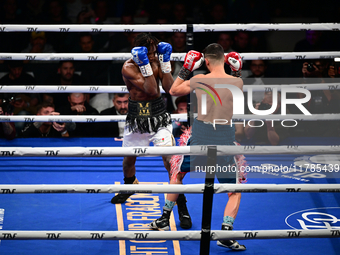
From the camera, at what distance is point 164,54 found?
10.4 feet

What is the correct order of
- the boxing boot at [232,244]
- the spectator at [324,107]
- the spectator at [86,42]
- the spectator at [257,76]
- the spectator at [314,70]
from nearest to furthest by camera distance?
the boxing boot at [232,244], the spectator at [314,70], the spectator at [324,107], the spectator at [257,76], the spectator at [86,42]

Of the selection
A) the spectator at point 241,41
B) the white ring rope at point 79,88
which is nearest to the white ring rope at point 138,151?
the white ring rope at point 79,88

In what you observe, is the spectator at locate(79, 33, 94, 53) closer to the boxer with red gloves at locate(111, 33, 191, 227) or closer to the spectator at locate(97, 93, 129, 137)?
the spectator at locate(97, 93, 129, 137)

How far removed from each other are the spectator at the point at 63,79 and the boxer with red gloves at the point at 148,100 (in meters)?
1.99

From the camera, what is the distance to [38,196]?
133 inches

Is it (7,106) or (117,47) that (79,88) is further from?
(117,47)

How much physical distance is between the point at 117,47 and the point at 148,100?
255 centimetres

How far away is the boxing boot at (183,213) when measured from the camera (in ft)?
9.69

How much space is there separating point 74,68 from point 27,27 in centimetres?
164

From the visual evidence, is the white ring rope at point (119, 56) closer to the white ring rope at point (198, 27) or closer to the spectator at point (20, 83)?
the white ring rope at point (198, 27)
